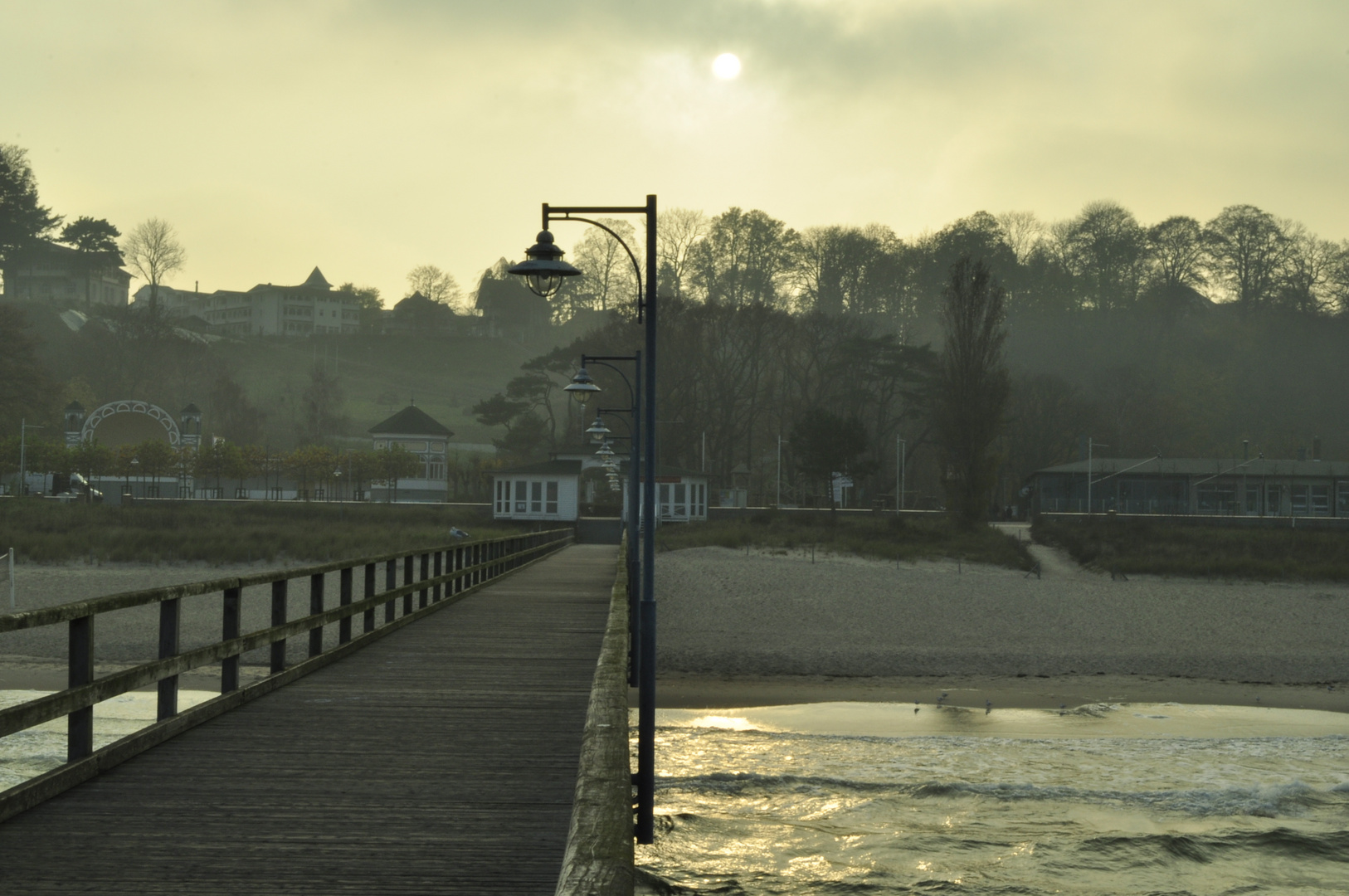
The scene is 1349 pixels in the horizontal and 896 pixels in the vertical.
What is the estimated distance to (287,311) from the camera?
585 feet

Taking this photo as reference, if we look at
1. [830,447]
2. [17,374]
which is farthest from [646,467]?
[17,374]

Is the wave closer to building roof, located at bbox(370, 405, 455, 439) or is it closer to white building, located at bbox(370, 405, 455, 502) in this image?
white building, located at bbox(370, 405, 455, 502)

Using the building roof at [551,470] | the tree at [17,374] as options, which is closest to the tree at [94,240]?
the tree at [17,374]

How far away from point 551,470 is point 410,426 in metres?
31.8

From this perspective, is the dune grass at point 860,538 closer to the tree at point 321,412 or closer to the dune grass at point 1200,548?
the dune grass at point 1200,548

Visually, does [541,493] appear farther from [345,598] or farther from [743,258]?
[345,598]

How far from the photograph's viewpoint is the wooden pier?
5.11m

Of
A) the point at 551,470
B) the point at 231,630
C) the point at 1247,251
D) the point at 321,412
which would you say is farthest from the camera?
the point at 321,412

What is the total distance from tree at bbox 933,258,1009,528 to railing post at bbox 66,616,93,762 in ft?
167

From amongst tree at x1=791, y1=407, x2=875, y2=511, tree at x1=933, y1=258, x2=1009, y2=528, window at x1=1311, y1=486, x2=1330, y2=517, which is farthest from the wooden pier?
window at x1=1311, y1=486, x2=1330, y2=517

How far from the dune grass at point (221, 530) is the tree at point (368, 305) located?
123 metres

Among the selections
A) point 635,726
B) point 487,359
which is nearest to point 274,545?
point 635,726

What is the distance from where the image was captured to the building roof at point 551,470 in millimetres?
56356

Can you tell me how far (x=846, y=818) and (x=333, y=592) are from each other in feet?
78.6
